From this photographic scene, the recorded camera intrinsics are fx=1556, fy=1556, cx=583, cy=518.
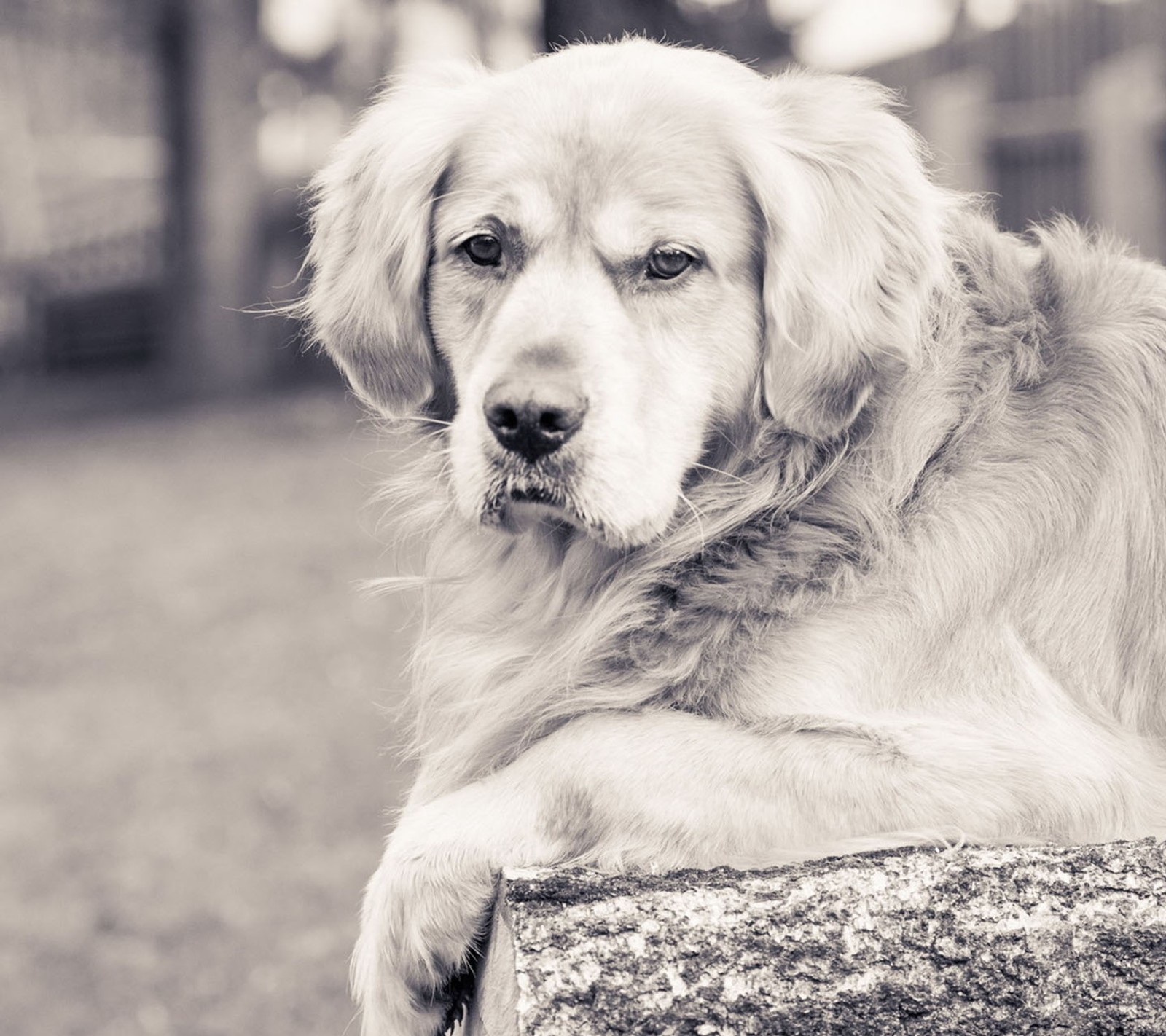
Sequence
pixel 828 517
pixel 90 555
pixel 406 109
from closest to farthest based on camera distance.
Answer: pixel 828 517
pixel 406 109
pixel 90 555

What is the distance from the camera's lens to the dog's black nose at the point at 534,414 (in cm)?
265

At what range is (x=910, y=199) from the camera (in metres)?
2.92

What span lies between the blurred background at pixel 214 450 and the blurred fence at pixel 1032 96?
0.09ft

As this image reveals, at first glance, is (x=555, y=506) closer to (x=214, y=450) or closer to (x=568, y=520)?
(x=568, y=520)

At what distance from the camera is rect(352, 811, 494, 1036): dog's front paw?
96.2 inches

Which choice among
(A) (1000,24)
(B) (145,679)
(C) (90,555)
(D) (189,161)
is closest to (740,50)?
(A) (1000,24)

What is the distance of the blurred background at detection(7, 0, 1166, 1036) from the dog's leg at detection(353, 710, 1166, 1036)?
3.78 ft

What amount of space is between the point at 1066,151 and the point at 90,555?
28.1ft

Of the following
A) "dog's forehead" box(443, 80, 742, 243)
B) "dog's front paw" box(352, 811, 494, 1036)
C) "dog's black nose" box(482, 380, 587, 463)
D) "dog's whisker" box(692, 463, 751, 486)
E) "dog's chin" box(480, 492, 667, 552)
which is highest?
"dog's forehead" box(443, 80, 742, 243)

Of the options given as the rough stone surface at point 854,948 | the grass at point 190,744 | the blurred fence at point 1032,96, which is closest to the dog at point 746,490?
the rough stone surface at point 854,948

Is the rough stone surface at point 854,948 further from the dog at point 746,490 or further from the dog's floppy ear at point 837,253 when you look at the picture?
the dog's floppy ear at point 837,253

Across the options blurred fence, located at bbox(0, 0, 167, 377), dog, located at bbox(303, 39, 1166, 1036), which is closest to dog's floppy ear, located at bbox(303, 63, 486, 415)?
dog, located at bbox(303, 39, 1166, 1036)

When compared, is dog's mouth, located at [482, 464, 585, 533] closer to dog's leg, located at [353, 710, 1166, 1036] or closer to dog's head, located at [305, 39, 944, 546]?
dog's head, located at [305, 39, 944, 546]

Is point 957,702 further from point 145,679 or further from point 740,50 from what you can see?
Result: point 740,50
